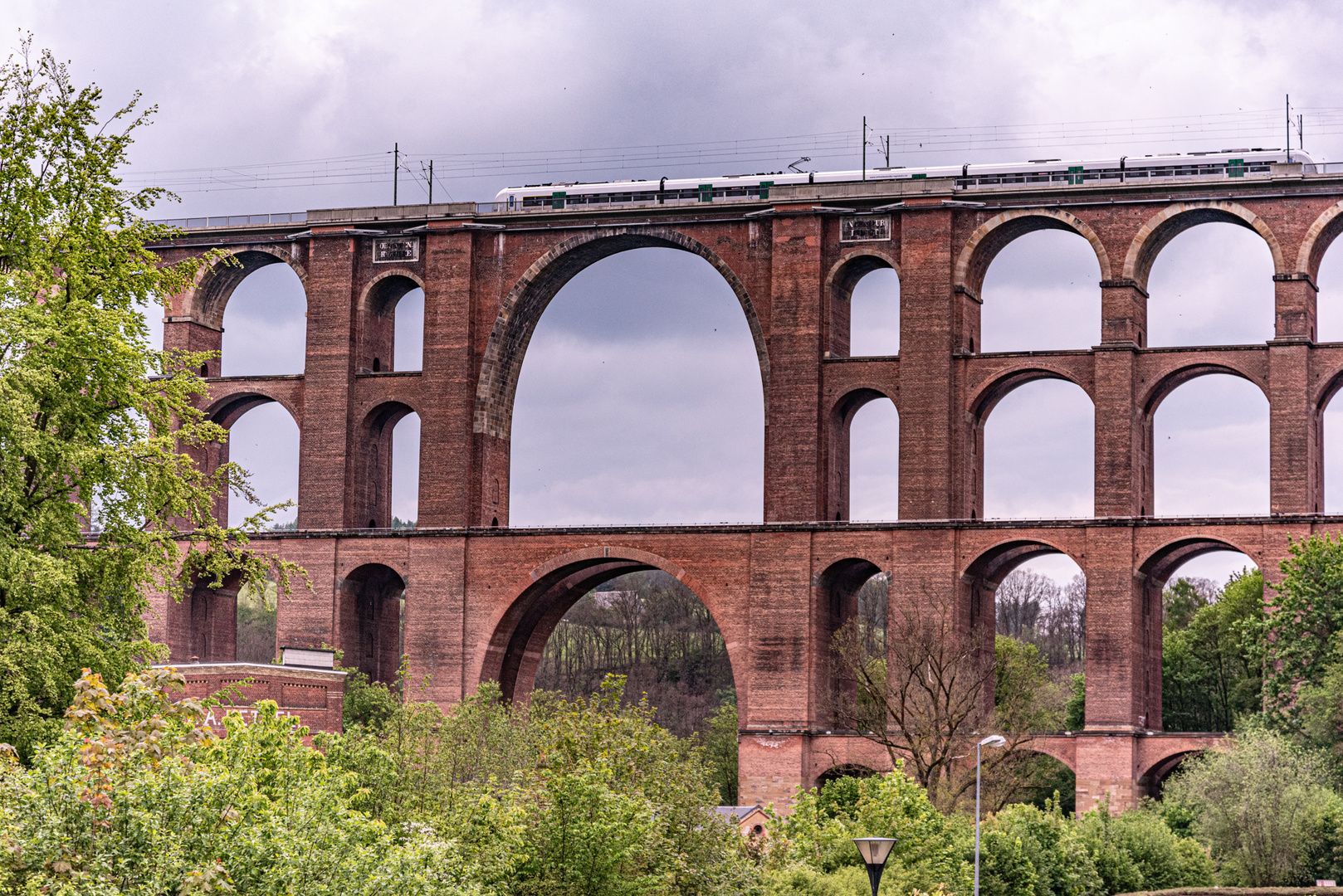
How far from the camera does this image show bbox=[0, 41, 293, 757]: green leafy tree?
2289 cm

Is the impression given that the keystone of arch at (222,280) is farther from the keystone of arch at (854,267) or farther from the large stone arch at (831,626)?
the large stone arch at (831,626)

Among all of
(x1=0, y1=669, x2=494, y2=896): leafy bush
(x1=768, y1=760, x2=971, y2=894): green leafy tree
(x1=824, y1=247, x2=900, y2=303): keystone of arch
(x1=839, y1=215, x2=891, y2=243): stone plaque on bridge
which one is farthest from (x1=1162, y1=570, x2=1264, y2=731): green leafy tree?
(x1=0, y1=669, x2=494, y2=896): leafy bush

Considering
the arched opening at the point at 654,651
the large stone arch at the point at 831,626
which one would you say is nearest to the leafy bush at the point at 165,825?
the large stone arch at the point at 831,626

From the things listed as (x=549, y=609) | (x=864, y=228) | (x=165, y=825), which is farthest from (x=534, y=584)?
(x=165, y=825)

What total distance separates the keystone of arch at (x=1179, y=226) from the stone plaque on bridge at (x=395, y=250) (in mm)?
22136

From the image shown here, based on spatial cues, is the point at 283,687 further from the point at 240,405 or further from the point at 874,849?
the point at 874,849

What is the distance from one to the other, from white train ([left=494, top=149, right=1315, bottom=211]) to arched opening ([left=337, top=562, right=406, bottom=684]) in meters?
12.6

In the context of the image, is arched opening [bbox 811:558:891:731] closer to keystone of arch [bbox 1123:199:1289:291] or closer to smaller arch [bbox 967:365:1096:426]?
smaller arch [bbox 967:365:1096:426]

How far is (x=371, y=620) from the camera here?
5928cm

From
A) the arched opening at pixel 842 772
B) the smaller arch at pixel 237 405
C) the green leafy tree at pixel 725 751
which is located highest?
the smaller arch at pixel 237 405

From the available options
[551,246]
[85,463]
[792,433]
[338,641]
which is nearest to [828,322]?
[792,433]

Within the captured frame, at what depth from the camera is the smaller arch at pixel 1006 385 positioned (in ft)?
175

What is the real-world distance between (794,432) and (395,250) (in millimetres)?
14507

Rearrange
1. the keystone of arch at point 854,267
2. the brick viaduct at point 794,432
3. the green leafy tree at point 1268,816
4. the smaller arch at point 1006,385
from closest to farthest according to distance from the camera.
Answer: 1. the green leafy tree at point 1268,816
2. the brick viaduct at point 794,432
3. the smaller arch at point 1006,385
4. the keystone of arch at point 854,267
